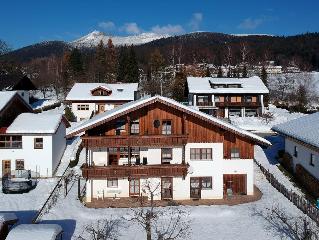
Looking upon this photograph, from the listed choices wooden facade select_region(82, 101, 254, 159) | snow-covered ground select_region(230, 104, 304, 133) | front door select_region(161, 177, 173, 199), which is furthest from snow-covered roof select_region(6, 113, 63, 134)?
snow-covered ground select_region(230, 104, 304, 133)

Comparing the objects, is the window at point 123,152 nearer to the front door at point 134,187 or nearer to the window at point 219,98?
the front door at point 134,187

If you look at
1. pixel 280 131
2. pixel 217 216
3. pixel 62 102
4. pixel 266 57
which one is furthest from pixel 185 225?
pixel 266 57

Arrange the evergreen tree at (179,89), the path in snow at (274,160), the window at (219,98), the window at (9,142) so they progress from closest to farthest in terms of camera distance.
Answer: the path in snow at (274,160) → the window at (9,142) → the window at (219,98) → the evergreen tree at (179,89)

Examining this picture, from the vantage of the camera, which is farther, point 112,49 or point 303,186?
point 112,49

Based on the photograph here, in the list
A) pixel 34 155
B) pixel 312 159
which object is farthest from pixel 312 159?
pixel 34 155

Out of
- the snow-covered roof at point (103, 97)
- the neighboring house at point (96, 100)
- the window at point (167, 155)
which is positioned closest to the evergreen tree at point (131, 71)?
the snow-covered roof at point (103, 97)

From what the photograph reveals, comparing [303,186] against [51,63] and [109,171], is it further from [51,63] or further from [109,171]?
[51,63]
